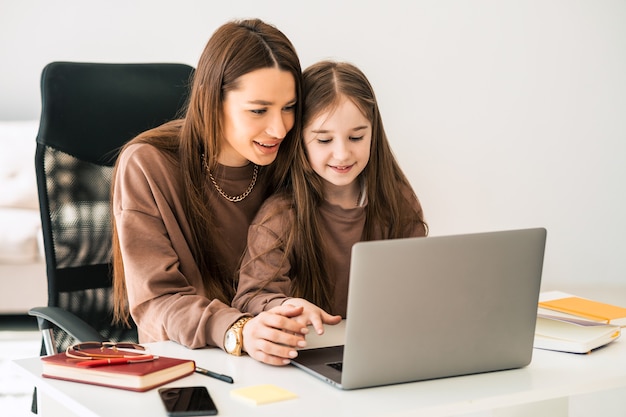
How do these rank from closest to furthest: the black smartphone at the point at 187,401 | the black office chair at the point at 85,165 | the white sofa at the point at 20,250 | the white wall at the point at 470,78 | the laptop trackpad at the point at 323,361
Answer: the black smartphone at the point at 187,401, the laptop trackpad at the point at 323,361, the black office chair at the point at 85,165, the white sofa at the point at 20,250, the white wall at the point at 470,78

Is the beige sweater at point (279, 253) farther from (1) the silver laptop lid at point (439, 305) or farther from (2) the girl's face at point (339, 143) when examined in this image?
(1) the silver laptop lid at point (439, 305)

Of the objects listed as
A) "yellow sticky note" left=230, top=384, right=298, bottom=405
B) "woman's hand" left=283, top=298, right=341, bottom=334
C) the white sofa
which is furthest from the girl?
the white sofa

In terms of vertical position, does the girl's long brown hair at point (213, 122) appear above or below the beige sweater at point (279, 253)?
above

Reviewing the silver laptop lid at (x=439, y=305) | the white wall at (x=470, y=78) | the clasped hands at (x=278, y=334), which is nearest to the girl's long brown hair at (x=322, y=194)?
the clasped hands at (x=278, y=334)

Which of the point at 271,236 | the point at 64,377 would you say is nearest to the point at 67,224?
the point at 271,236

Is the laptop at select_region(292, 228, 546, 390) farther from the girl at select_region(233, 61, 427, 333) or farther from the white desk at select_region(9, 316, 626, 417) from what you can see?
the girl at select_region(233, 61, 427, 333)

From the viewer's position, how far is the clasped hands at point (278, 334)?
127 centimetres

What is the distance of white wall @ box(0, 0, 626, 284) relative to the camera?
4023 mm

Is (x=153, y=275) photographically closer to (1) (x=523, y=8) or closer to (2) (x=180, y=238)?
(2) (x=180, y=238)

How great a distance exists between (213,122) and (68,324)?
47 cm

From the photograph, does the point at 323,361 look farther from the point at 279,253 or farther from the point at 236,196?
the point at 236,196

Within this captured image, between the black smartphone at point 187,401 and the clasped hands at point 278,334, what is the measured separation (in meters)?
0.16

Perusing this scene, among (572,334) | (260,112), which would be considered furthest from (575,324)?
(260,112)

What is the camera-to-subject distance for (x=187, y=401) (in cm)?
108
